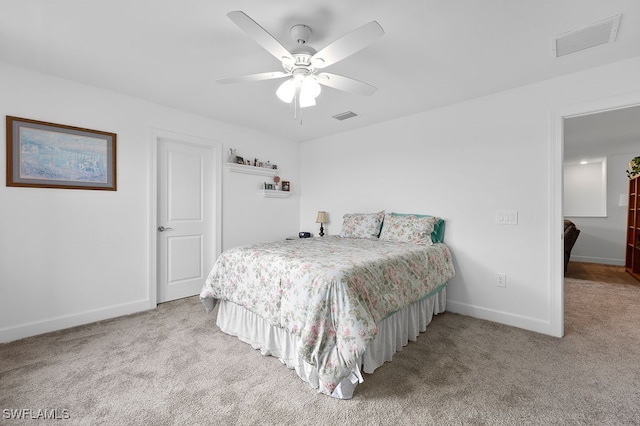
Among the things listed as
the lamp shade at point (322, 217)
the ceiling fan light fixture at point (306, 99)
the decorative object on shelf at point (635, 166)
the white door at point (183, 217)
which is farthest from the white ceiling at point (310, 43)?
the decorative object on shelf at point (635, 166)

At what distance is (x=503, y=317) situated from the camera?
2740mm

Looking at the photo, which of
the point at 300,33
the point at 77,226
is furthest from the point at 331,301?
the point at 77,226

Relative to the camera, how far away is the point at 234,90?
9.14 ft

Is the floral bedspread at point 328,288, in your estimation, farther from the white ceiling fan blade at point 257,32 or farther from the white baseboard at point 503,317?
the white ceiling fan blade at point 257,32

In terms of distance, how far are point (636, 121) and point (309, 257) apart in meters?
4.72

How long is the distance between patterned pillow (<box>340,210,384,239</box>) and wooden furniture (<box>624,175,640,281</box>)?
4.47 meters

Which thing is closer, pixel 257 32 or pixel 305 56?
pixel 257 32

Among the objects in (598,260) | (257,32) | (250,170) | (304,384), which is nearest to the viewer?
(257,32)

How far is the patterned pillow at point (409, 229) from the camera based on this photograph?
9.70 ft

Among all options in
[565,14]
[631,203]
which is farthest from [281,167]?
[631,203]

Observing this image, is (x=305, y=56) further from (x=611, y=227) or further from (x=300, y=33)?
(x=611, y=227)

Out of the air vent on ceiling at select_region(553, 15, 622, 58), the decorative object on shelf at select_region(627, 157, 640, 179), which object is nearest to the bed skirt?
the air vent on ceiling at select_region(553, 15, 622, 58)

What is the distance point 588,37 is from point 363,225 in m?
2.48

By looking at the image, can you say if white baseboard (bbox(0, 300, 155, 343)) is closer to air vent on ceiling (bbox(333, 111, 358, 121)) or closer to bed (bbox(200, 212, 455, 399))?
bed (bbox(200, 212, 455, 399))
